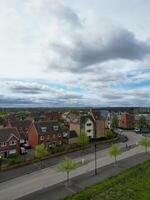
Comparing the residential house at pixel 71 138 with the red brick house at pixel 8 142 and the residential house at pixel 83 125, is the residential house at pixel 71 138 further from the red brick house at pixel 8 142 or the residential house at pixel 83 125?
the red brick house at pixel 8 142

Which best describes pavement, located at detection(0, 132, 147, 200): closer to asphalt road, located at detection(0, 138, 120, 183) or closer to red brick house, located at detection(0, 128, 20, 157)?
asphalt road, located at detection(0, 138, 120, 183)

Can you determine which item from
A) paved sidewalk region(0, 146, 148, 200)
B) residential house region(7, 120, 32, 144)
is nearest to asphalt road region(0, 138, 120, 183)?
paved sidewalk region(0, 146, 148, 200)

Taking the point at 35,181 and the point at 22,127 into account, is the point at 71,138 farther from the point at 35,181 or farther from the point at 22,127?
the point at 35,181

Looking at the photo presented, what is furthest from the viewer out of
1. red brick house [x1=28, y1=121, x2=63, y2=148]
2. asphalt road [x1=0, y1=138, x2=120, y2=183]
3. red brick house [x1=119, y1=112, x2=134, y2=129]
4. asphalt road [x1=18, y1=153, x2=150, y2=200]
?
red brick house [x1=119, y1=112, x2=134, y2=129]

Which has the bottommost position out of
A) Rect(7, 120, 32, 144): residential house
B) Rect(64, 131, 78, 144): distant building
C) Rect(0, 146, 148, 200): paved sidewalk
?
Rect(0, 146, 148, 200): paved sidewalk

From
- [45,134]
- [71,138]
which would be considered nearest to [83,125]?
[71,138]

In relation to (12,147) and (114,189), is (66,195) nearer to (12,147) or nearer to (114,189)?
(114,189)

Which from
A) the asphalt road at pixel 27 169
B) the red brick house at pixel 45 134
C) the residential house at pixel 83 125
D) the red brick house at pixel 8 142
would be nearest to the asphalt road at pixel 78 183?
the asphalt road at pixel 27 169

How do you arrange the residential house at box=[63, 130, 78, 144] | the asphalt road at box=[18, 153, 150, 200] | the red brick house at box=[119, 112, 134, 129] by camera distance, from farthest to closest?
1. the red brick house at box=[119, 112, 134, 129]
2. the residential house at box=[63, 130, 78, 144]
3. the asphalt road at box=[18, 153, 150, 200]
